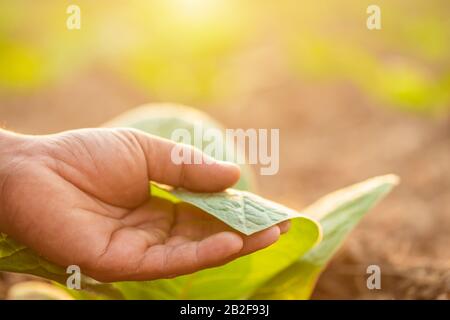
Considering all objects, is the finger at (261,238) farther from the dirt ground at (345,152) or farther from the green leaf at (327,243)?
the dirt ground at (345,152)

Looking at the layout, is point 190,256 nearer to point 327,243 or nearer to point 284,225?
point 284,225

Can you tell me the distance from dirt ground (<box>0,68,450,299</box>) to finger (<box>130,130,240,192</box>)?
57 cm

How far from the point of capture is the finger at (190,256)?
102 cm

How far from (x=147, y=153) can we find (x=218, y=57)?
318cm

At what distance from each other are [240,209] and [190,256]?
11 cm

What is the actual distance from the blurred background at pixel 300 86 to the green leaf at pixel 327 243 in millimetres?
262

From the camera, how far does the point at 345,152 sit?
296 centimetres

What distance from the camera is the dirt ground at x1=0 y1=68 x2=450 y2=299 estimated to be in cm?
165

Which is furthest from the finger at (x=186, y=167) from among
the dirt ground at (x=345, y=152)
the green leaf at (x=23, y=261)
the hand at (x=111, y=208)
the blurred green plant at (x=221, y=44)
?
the blurred green plant at (x=221, y=44)

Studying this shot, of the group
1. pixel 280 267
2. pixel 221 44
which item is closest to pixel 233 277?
pixel 280 267

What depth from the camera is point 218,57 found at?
14.1 feet

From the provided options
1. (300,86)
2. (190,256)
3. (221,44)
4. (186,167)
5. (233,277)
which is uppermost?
(221,44)

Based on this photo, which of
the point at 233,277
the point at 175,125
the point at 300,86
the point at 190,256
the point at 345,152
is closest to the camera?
the point at 190,256
